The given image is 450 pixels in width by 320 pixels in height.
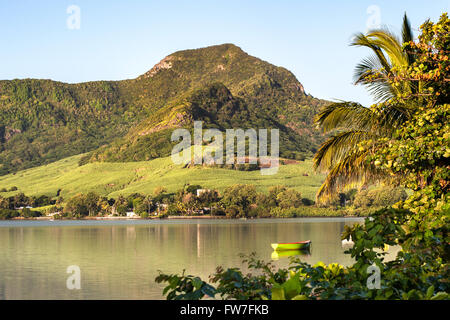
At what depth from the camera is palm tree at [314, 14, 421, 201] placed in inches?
628

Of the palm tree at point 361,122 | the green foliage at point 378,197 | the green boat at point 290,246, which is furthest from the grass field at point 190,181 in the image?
the palm tree at point 361,122

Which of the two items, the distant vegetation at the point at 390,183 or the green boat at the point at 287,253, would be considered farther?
the green boat at the point at 287,253

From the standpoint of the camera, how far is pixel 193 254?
40469 mm

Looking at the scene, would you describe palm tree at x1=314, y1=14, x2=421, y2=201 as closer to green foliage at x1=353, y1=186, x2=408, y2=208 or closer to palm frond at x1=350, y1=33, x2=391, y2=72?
palm frond at x1=350, y1=33, x2=391, y2=72

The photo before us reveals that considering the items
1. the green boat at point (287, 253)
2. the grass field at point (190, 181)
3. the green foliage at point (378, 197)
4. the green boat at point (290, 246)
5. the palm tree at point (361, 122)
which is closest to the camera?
the palm tree at point (361, 122)

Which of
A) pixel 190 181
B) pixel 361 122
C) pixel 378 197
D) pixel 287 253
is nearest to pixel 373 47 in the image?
pixel 361 122

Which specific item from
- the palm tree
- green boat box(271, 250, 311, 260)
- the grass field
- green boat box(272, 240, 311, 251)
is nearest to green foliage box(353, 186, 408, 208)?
the grass field

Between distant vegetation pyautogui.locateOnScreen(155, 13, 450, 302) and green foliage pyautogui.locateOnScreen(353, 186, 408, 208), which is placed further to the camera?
green foliage pyautogui.locateOnScreen(353, 186, 408, 208)

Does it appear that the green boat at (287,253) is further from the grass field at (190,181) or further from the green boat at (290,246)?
the grass field at (190,181)

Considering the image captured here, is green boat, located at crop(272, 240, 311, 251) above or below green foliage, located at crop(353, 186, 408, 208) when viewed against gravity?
above

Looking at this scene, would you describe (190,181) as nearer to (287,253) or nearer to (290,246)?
(290,246)

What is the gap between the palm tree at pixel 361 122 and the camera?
16.0m
